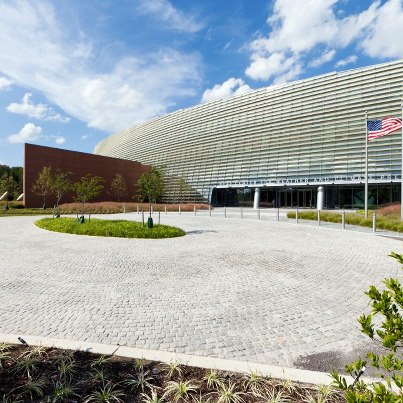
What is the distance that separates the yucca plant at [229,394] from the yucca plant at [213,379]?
7 cm

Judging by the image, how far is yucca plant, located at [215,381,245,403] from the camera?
9.41 feet

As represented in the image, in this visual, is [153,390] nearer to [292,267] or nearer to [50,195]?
[292,267]

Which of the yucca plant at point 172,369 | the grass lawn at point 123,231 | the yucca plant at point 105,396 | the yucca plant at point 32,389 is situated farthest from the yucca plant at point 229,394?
the grass lawn at point 123,231

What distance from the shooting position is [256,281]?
7199 millimetres

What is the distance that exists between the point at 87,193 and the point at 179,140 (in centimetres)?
4489

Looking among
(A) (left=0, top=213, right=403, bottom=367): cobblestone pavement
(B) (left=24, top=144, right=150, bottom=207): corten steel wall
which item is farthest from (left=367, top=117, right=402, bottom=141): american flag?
(B) (left=24, top=144, right=150, bottom=207): corten steel wall

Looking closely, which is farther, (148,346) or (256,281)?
(256,281)

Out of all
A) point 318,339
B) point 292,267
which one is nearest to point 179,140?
point 292,267

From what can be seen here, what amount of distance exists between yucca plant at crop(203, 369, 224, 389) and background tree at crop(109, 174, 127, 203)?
4773 centimetres

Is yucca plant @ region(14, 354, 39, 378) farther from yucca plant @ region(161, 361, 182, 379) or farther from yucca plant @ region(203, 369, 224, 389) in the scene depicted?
yucca plant @ region(203, 369, 224, 389)

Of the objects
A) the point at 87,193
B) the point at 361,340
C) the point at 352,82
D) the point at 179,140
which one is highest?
the point at 352,82

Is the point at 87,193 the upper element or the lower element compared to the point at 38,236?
upper

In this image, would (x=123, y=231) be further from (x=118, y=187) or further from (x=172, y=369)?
(x=118, y=187)

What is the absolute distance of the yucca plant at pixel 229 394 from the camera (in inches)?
113
